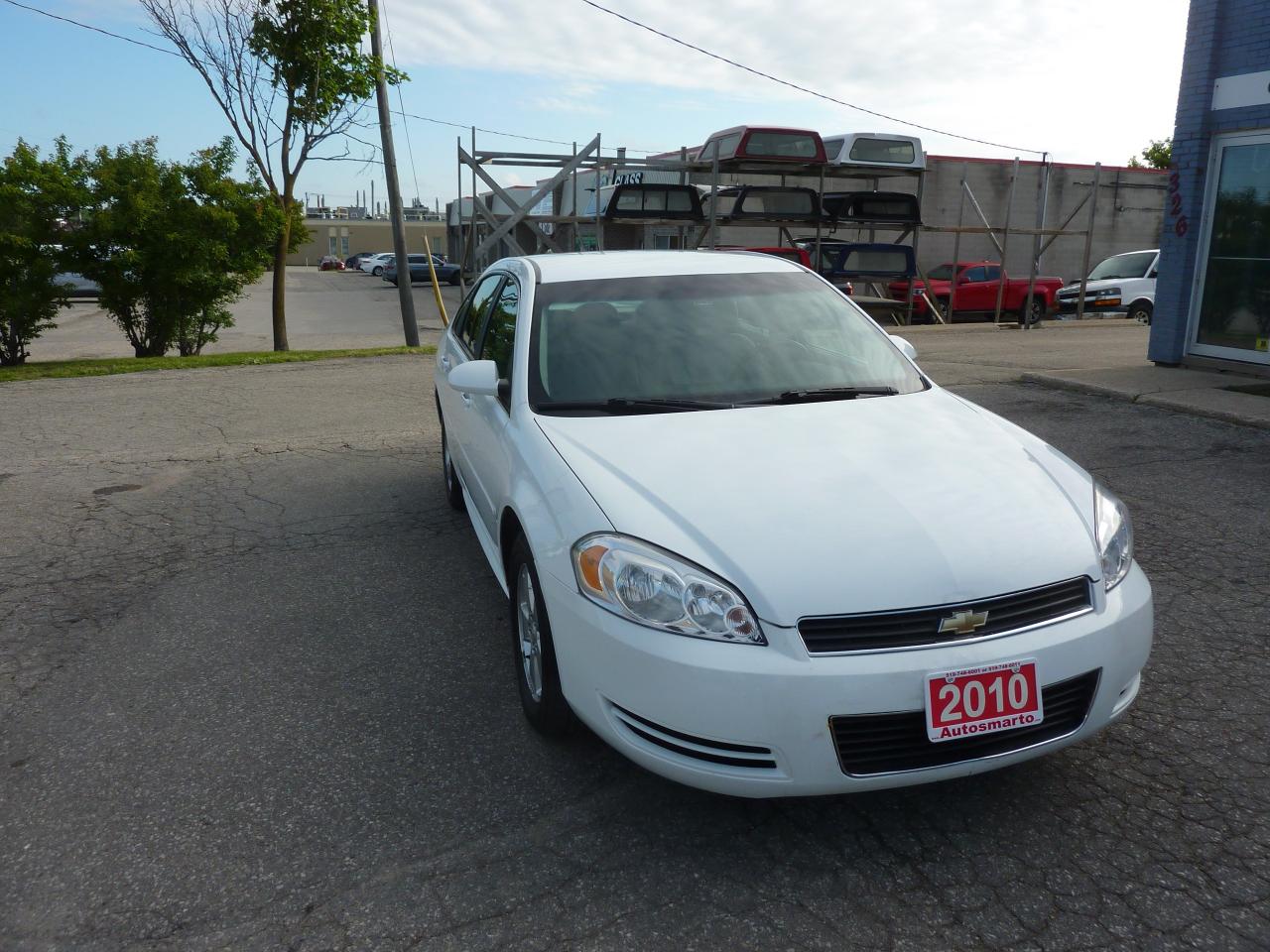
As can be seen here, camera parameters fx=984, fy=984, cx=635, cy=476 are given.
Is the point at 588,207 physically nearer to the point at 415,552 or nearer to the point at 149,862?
the point at 415,552

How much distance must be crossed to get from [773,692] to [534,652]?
106cm

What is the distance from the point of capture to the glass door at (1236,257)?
10.1 m

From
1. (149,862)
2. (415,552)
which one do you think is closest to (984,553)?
(149,862)

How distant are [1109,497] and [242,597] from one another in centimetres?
372

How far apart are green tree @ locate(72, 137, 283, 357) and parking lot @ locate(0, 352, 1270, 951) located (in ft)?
32.0

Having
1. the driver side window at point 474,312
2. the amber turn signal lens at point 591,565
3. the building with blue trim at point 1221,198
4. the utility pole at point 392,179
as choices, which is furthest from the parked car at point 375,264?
the amber turn signal lens at point 591,565

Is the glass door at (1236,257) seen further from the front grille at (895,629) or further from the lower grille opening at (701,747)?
the lower grille opening at (701,747)

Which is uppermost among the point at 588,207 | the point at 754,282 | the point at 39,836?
the point at 588,207

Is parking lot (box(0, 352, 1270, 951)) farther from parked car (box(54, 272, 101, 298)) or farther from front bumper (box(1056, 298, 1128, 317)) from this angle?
front bumper (box(1056, 298, 1128, 317))

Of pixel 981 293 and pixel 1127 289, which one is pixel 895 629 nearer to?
pixel 1127 289

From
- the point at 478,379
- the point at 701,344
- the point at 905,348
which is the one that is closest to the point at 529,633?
the point at 478,379

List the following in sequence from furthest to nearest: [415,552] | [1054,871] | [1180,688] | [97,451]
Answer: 1. [97,451]
2. [415,552]
3. [1180,688]
4. [1054,871]

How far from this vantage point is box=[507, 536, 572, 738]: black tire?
9.81ft

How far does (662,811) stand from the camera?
2852mm
